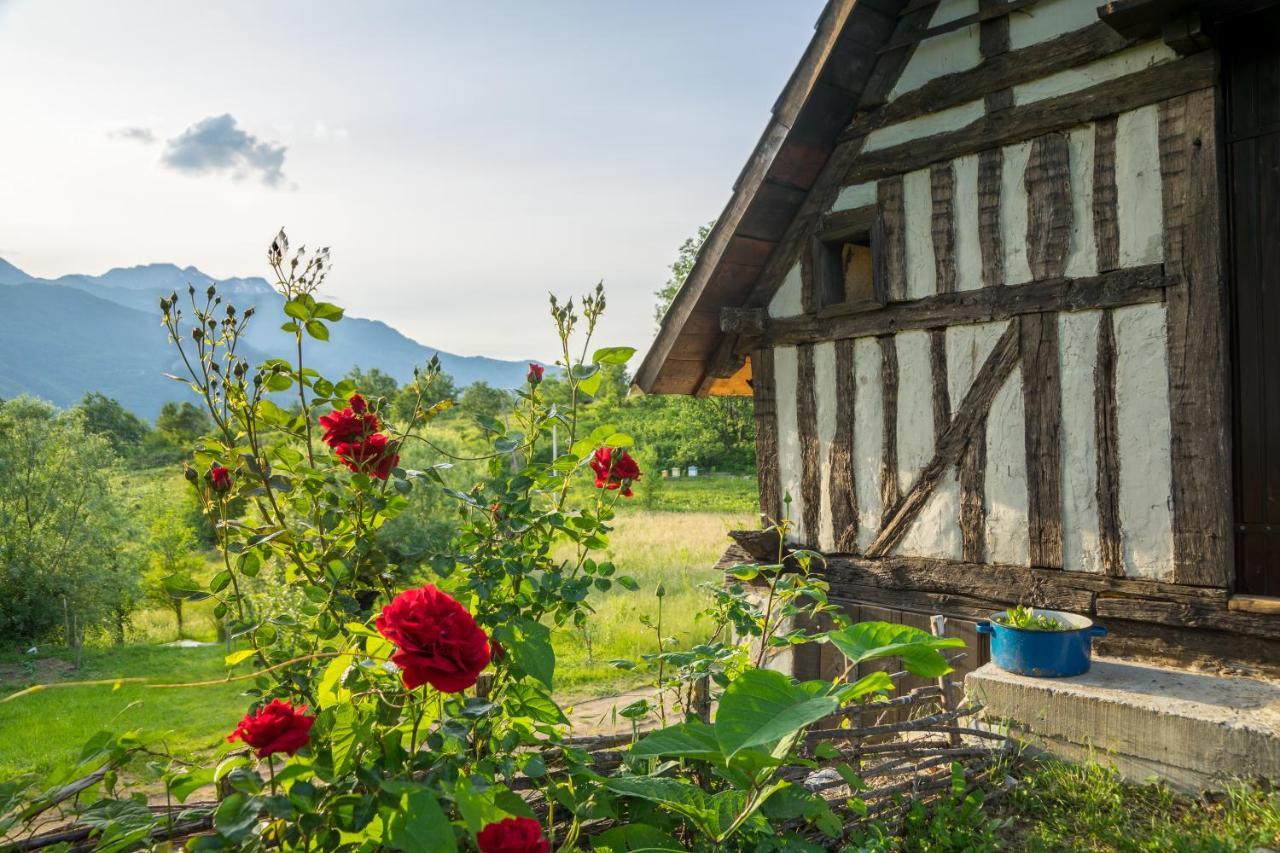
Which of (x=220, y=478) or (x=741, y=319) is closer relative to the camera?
(x=220, y=478)

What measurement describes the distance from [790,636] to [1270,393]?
280 centimetres

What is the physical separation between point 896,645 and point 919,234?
11.7 feet

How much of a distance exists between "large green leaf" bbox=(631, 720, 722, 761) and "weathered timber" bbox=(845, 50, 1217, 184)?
12.1ft

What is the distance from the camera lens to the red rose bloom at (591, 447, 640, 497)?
7.16 ft

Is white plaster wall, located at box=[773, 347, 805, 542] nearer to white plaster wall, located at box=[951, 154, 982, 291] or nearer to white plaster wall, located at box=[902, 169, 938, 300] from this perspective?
white plaster wall, located at box=[902, 169, 938, 300]

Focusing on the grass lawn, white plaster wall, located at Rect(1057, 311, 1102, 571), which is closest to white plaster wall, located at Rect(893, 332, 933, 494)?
white plaster wall, located at Rect(1057, 311, 1102, 571)

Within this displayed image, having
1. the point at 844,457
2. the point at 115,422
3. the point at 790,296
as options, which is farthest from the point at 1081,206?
the point at 115,422

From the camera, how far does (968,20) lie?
14.3ft

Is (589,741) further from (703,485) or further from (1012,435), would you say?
(703,485)

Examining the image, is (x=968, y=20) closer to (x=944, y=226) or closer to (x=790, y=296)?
(x=944, y=226)

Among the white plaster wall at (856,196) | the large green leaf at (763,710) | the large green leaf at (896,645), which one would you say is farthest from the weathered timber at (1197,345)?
the large green leaf at (763,710)

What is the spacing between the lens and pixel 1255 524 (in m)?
3.74

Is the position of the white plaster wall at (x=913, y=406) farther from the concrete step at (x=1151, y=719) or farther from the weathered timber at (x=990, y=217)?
the concrete step at (x=1151, y=719)

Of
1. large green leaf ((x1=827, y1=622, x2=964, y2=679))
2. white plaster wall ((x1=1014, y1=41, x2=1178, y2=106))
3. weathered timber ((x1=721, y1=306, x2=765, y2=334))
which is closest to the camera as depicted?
large green leaf ((x1=827, y1=622, x2=964, y2=679))
